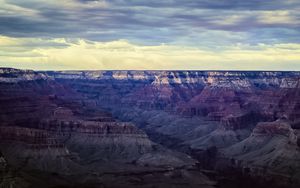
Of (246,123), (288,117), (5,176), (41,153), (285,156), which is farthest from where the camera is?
(246,123)

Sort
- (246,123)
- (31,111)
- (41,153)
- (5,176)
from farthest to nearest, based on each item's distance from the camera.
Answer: (246,123) < (31,111) < (41,153) < (5,176)

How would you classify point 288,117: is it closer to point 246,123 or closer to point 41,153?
point 246,123

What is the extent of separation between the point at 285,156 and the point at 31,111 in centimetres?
6527

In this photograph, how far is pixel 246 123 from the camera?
186000mm

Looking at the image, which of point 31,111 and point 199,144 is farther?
point 199,144

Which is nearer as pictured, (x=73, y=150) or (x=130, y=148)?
(x=73, y=150)

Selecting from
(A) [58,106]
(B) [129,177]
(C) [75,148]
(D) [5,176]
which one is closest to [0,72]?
(A) [58,106]

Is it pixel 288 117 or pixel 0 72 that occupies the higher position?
pixel 0 72

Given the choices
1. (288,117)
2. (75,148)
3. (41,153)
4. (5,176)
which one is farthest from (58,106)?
(5,176)

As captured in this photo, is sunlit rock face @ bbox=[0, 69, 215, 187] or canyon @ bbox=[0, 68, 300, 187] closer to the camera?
sunlit rock face @ bbox=[0, 69, 215, 187]

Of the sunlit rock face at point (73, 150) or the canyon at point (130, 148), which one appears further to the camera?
the canyon at point (130, 148)

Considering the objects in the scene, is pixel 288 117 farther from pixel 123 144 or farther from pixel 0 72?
pixel 0 72

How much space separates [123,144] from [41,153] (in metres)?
28.8

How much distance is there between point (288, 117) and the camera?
568 ft
